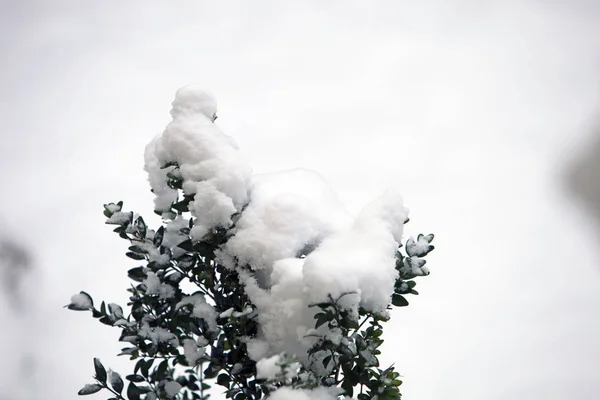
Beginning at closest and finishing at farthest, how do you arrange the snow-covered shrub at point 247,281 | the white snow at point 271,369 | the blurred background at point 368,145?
the white snow at point 271,369
the snow-covered shrub at point 247,281
the blurred background at point 368,145

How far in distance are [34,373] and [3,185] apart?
1.52 meters

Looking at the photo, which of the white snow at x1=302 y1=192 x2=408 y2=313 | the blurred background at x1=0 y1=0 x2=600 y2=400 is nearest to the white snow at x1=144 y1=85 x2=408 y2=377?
the white snow at x1=302 y1=192 x2=408 y2=313

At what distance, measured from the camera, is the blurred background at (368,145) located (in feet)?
10.2

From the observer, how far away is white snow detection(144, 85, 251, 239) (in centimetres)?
90

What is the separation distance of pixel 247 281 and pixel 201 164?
0.20 meters

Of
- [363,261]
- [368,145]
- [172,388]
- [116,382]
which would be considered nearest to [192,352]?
[172,388]

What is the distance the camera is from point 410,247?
0.98 metres

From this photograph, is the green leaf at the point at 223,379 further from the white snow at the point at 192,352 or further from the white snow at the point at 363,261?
the white snow at the point at 363,261

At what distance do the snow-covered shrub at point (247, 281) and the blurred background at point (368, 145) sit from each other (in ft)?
6.68

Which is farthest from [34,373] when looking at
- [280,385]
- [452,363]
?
[280,385]

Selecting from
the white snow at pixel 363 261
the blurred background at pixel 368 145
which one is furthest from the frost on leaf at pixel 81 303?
the blurred background at pixel 368 145

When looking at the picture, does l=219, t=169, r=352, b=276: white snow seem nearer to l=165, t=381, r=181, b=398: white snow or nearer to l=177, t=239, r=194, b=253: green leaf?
l=177, t=239, r=194, b=253: green leaf

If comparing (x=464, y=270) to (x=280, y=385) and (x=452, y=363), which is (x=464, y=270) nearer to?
(x=452, y=363)

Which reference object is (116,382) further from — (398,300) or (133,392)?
(398,300)
